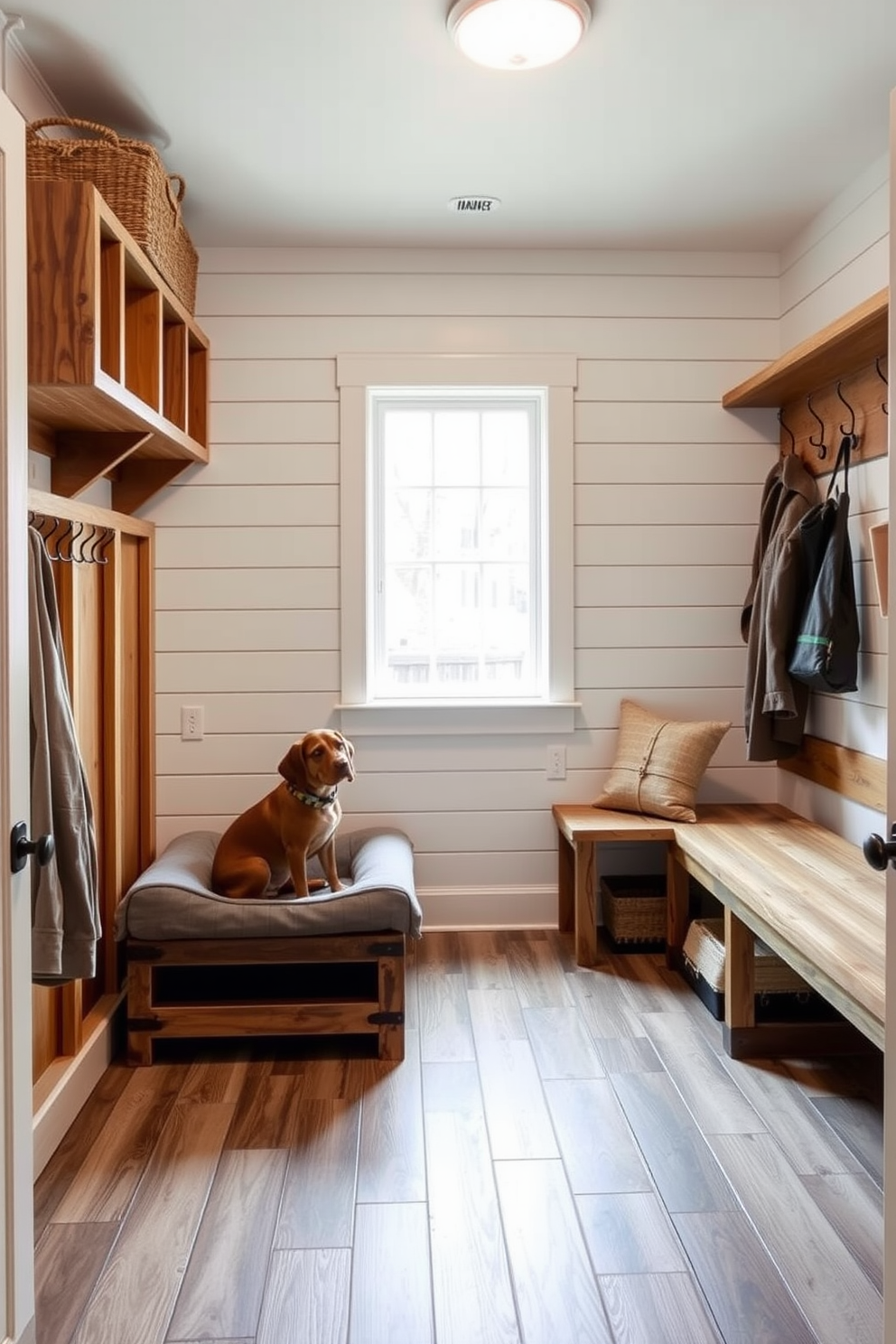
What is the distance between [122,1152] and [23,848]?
1.11 meters

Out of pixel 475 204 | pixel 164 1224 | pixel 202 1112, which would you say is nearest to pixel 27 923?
pixel 164 1224

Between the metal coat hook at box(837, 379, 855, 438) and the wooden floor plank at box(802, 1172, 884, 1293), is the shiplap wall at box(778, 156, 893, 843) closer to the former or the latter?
the metal coat hook at box(837, 379, 855, 438)

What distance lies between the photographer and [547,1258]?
1.88 m

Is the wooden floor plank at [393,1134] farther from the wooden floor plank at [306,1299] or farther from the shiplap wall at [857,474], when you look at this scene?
the shiplap wall at [857,474]

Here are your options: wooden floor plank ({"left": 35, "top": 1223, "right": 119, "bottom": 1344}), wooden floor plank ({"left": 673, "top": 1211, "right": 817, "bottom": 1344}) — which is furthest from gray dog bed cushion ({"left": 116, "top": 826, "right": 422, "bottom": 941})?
wooden floor plank ({"left": 673, "top": 1211, "right": 817, "bottom": 1344})

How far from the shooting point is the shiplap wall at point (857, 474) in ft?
9.60

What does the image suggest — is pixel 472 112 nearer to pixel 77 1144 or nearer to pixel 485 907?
pixel 485 907

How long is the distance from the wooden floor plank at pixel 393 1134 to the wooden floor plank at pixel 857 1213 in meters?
0.85

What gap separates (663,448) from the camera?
3.73 metres

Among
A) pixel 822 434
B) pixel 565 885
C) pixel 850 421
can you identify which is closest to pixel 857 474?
pixel 850 421

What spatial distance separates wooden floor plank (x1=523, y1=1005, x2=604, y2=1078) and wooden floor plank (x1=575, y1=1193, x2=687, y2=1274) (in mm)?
590

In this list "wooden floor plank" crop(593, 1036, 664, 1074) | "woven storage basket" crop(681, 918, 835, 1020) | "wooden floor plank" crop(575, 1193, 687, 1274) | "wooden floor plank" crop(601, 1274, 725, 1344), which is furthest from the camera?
"woven storage basket" crop(681, 918, 835, 1020)

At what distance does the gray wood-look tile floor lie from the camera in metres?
1.73

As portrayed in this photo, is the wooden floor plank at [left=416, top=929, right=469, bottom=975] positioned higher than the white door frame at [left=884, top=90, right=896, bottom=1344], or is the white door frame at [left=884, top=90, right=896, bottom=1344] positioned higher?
the white door frame at [left=884, top=90, right=896, bottom=1344]
